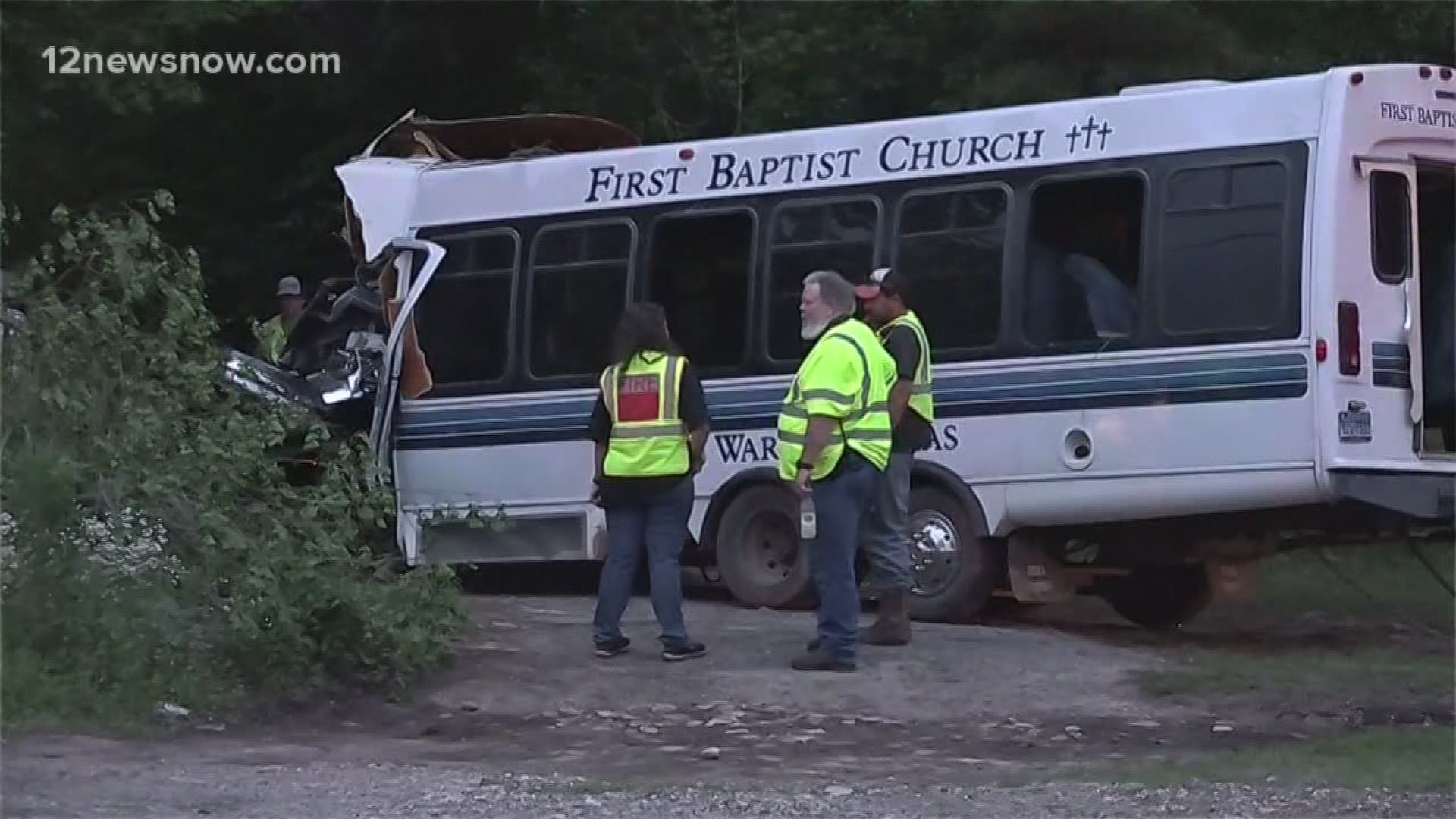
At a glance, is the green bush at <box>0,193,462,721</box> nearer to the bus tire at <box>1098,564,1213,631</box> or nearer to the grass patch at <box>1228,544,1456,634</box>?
the bus tire at <box>1098,564,1213,631</box>

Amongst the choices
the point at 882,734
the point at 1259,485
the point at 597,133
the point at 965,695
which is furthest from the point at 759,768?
the point at 597,133

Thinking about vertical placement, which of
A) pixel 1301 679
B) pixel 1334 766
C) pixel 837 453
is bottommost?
pixel 1334 766

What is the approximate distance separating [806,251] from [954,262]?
90 centimetres

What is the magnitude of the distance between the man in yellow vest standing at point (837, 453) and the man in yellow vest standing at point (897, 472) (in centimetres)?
43

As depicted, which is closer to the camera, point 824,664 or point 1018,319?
point 824,664

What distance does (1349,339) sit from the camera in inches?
464

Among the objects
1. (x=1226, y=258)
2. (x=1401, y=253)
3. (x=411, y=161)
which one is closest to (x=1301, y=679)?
(x=1226, y=258)

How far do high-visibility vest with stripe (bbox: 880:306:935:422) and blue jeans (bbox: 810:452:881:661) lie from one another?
84 centimetres

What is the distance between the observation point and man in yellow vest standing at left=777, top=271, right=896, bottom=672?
10.9 metres

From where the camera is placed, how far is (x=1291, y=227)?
39.0 ft

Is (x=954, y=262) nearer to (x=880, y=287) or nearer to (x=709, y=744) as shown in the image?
(x=880, y=287)

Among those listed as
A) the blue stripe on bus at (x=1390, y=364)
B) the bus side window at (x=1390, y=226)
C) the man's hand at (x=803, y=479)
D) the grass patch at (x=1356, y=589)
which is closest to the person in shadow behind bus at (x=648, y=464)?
the man's hand at (x=803, y=479)

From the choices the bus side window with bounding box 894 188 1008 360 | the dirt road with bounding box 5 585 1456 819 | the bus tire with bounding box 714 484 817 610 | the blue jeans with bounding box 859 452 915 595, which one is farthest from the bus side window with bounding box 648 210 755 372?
the blue jeans with bounding box 859 452 915 595

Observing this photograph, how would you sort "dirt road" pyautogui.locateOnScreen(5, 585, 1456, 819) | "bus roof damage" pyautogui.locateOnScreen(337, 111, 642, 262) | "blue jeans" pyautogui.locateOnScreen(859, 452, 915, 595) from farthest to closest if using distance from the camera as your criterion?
"bus roof damage" pyautogui.locateOnScreen(337, 111, 642, 262) → "blue jeans" pyautogui.locateOnScreen(859, 452, 915, 595) → "dirt road" pyautogui.locateOnScreen(5, 585, 1456, 819)
